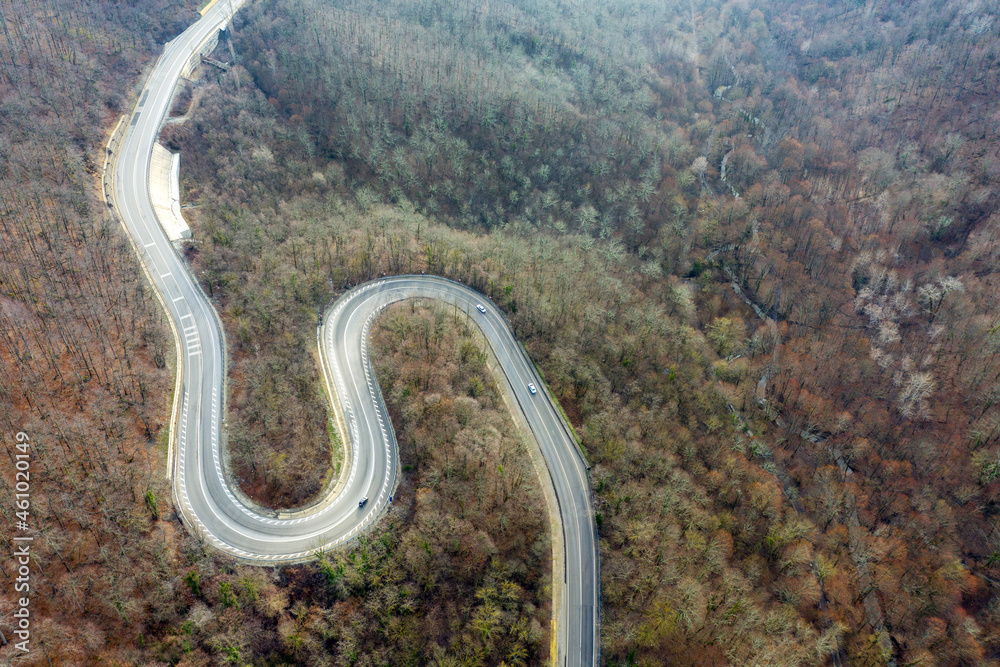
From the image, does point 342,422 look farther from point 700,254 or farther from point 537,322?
point 700,254

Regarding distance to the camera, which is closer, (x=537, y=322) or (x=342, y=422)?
(x=342, y=422)

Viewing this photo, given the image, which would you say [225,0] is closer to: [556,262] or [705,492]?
[556,262]

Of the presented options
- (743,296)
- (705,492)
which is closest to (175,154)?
(705,492)

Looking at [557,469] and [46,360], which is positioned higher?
[46,360]

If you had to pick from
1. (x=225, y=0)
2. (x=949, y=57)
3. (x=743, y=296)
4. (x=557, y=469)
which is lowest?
(x=557, y=469)

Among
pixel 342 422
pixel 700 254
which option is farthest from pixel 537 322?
pixel 700 254

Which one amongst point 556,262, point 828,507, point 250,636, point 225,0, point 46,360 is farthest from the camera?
point 225,0

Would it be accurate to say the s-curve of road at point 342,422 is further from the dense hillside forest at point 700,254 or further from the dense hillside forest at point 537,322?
the dense hillside forest at point 700,254
